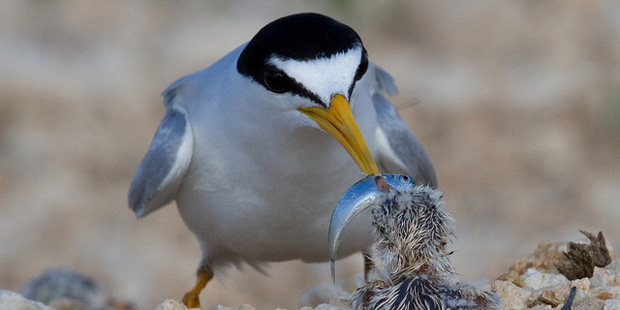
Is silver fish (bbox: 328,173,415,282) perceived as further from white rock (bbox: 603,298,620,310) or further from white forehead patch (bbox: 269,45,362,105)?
white rock (bbox: 603,298,620,310)

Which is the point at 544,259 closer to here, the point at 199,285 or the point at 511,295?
the point at 511,295

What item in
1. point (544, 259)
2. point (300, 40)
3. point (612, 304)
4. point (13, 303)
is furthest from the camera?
point (544, 259)

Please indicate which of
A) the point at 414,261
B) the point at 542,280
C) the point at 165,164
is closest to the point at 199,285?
the point at 165,164

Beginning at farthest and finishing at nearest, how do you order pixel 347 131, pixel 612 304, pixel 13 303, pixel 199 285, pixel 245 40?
pixel 245 40, pixel 199 285, pixel 347 131, pixel 13 303, pixel 612 304

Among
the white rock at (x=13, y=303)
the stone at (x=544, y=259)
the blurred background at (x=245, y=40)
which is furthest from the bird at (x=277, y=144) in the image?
the blurred background at (x=245, y=40)

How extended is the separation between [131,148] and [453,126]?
2.72 meters

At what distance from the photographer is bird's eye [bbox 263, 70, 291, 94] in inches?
148

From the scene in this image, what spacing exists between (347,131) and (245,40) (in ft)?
18.0

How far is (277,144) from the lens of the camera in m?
4.16

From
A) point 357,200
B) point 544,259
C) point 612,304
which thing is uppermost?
point 357,200

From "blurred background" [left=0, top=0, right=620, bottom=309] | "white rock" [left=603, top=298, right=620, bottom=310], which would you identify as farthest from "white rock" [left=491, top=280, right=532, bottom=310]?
"blurred background" [left=0, top=0, right=620, bottom=309]

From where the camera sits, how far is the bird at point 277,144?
12.0ft

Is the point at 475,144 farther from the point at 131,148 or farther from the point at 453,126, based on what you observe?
the point at 131,148

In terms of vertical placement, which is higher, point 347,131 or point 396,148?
point 347,131
